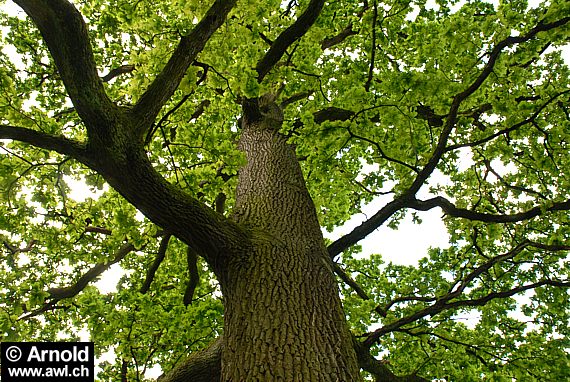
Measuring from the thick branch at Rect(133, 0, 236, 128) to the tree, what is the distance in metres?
0.01

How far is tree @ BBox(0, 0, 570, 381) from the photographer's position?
2.78 m

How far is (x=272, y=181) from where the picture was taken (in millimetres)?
4406

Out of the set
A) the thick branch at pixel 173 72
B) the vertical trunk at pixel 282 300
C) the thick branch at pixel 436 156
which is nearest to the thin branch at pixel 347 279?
the thick branch at pixel 436 156

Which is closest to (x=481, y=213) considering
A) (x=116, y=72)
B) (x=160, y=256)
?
(x=160, y=256)

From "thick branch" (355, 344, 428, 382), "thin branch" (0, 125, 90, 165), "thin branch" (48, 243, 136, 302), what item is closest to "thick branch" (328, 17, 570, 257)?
"thick branch" (355, 344, 428, 382)

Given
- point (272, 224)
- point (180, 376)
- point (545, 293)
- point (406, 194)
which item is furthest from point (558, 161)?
point (180, 376)

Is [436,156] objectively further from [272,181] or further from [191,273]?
[191,273]

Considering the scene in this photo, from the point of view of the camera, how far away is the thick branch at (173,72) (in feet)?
10.2

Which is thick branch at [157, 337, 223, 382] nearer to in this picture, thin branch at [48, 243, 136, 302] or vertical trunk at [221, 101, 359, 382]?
vertical trunk at [221, 101, 359, 382]

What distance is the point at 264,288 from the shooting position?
9.24ft

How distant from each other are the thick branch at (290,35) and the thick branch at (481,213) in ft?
7.75

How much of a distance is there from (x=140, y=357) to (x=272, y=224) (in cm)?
246

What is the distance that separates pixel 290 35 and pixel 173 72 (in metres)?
1.79

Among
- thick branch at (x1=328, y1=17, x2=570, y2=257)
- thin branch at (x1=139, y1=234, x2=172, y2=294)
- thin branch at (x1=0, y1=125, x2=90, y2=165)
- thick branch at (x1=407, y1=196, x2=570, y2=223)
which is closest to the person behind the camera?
thin branch at (x1=0, y1=125, x2=90, y2=165)
